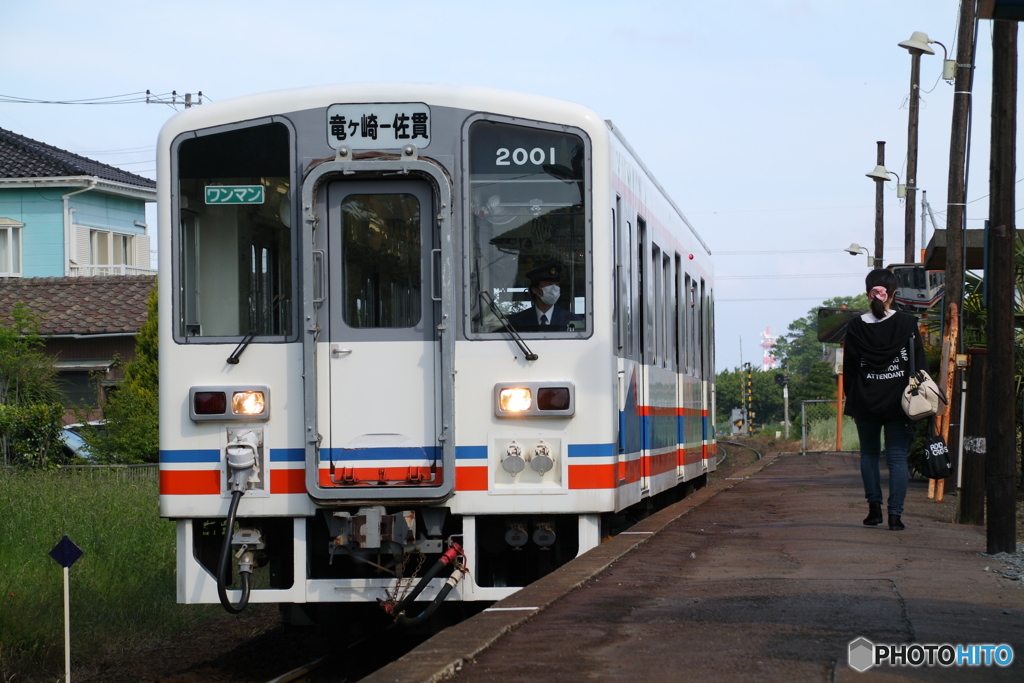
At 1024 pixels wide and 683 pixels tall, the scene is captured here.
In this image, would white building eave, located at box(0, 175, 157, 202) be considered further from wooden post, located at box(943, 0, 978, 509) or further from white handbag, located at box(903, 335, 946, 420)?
white handbag, located at box(903, 335, 946, 420)

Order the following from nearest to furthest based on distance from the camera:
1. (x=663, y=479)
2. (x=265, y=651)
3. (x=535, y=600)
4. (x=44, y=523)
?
(x=535, y=600), (x=265, y=651), (x=663, y=479), (x=44, y=523)

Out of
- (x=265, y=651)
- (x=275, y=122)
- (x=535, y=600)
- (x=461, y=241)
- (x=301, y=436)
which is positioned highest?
(x=275, y=122)

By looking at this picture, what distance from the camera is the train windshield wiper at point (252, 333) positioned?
6.97m

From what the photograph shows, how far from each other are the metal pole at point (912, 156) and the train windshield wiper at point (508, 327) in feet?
70.8

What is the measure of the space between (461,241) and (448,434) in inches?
40.8

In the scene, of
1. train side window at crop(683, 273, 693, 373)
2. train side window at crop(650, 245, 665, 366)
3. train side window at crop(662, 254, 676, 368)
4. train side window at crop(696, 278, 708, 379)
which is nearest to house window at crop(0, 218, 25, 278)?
train side window at crop(696, 278, 708, 379)

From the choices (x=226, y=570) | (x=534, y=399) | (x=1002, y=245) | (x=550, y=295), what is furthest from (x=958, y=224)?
(x=226, y=570)

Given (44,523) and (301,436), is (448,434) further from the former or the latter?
(44,523)

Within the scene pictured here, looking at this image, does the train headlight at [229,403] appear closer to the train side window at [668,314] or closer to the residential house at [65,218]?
the train side window at [668,314]

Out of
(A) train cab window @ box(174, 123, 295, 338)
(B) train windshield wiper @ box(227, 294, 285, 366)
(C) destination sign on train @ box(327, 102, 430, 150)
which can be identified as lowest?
(B) train windshield wiper @ box(227, 294, 285, 366)

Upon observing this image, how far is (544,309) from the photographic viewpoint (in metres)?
7.02

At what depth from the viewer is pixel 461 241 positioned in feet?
22.8

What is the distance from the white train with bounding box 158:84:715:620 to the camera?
686 centimetres

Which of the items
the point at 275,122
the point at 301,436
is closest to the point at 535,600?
the point at 301,436
